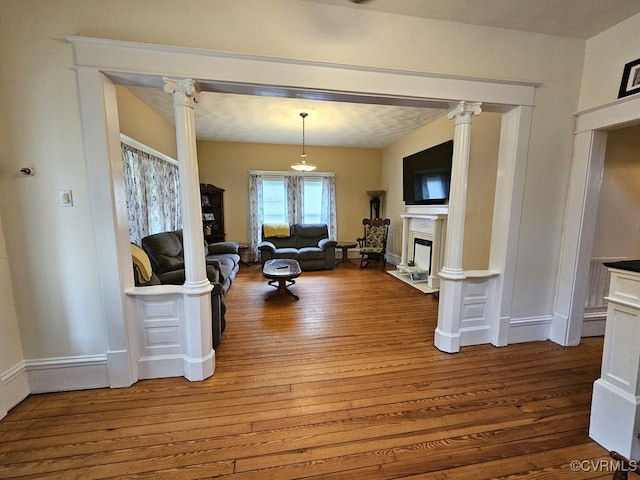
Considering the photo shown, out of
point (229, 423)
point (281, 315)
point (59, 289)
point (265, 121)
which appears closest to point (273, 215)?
point (265, 121)

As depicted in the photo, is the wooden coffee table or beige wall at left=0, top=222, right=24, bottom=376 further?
the wooden coffee table

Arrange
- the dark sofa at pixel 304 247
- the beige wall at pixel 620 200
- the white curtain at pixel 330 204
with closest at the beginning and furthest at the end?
the beige wall at pixel 620 200 < the dark sofa at pixel 304 247 < the white curtain at pixel 330 204

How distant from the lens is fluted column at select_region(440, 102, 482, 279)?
221 cm

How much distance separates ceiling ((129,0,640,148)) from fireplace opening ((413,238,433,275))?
6.73 feet

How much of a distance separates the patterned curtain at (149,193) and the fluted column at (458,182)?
10.0ft

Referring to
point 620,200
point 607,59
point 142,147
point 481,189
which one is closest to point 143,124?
point 142,147

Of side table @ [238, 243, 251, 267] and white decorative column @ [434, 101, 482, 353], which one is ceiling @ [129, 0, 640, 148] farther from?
side table @ [238, 243, 251, 267]

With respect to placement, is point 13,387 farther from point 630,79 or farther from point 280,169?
point 280,169

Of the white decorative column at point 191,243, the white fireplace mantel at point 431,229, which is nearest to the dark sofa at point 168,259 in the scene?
the white decorative column at point 191,243

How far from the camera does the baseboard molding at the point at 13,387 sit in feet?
5.51

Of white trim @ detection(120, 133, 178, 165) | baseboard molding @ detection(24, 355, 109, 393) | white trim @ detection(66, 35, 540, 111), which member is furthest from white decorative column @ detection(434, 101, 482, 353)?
white trim @ detection(120, 133, 178, 165)

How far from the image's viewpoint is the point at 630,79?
2020 millimetres

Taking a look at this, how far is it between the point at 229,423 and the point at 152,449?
40 centimetres

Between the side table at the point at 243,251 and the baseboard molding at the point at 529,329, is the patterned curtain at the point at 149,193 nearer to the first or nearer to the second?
the side table at the point at 243,251
